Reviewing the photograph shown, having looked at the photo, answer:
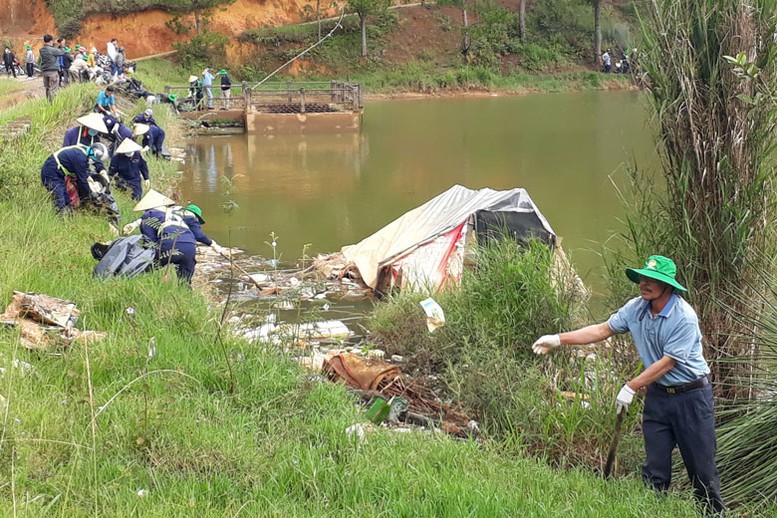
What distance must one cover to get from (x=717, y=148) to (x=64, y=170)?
22.8 feet

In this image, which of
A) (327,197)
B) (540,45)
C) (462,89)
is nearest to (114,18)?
(462,89)

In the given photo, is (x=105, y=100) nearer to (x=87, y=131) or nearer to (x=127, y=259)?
(x=87, y=131)

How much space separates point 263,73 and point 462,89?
999cm

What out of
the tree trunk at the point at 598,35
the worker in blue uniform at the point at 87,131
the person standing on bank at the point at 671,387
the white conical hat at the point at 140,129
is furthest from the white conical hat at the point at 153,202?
the tree trunk at the point at 598,35

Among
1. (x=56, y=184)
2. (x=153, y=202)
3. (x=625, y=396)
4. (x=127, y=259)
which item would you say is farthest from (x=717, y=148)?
(x=56, y=184)

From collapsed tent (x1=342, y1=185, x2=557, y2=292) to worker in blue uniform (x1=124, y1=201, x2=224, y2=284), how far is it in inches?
91.5

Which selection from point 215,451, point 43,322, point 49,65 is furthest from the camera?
point 49,65

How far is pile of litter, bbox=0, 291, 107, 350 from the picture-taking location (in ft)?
17.3

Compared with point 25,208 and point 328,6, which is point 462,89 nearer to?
point 328,6

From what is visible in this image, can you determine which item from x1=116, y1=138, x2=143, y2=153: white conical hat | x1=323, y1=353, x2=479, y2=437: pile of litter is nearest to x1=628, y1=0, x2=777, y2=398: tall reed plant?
x1=323, y1=353, x2=479, y2=437: pile of litter

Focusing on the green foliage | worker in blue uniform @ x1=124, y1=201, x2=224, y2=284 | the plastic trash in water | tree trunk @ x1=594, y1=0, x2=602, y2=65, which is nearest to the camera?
the plastic trash in water

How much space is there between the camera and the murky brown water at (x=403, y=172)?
13.0 metres

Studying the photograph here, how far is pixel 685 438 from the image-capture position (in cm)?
431

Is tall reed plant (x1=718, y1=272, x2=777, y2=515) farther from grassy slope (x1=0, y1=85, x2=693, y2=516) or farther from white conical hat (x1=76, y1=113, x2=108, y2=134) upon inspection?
white conical hat (x1=76, y1=113, x2=108, y2=134)
